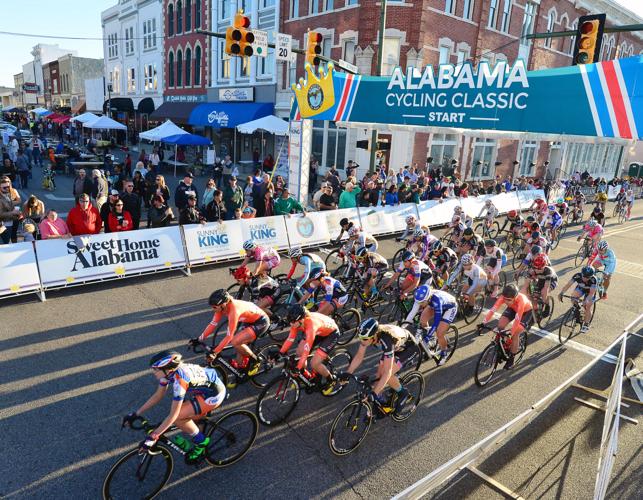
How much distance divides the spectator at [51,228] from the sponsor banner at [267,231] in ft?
14.9

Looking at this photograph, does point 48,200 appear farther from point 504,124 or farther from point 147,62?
point 147,62

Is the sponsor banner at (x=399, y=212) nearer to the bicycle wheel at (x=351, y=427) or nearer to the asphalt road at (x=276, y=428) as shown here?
the asphalt road at (x=276, y=428)


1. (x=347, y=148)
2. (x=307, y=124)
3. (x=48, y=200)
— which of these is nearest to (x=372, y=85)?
(x=307, y=124)

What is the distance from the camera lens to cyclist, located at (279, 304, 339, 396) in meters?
5.95

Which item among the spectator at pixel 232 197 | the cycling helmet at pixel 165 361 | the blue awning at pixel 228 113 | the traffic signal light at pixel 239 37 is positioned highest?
the traffic signal light at pixel 239 37

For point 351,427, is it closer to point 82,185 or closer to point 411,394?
point 411,394

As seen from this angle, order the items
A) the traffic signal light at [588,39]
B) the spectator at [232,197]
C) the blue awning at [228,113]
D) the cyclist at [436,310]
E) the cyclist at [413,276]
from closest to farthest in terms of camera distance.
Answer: the cyclist at [436,310], the cyclist at [413,276], the traffic signal light at [588,39], the spectator at [232,197], the blue awning at [228,113]

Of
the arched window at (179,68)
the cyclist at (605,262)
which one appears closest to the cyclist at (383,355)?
the cyclist at (605,262)

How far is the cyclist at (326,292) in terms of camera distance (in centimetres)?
775

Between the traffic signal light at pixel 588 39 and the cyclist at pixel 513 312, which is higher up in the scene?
the traffic signal light at pixel 588 39

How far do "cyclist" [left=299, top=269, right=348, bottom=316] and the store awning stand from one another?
100 ft

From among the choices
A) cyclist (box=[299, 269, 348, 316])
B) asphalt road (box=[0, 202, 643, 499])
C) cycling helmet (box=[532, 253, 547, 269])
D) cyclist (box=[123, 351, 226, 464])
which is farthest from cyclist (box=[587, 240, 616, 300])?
cyclist (box=[123, 351, 226, 464])

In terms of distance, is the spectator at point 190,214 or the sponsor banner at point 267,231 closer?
the spectator at point 190,214

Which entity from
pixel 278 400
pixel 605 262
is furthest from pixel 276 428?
pixel 605 262
